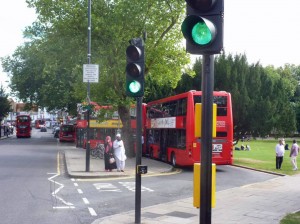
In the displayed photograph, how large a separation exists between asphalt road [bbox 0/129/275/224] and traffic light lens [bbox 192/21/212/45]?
19.7 feet

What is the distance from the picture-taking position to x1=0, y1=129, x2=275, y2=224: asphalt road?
998 cm

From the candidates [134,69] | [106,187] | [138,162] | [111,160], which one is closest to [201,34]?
[134,69]

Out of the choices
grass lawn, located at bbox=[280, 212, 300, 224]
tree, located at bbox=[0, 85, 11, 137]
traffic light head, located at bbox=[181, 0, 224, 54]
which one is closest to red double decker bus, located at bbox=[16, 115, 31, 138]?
tree, located at bbox=[0, 85, 11, 137]

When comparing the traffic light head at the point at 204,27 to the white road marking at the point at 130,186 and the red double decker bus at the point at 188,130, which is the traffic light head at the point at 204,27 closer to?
the white road marking at the point at 130,186

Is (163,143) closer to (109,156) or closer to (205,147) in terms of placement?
(109,156)

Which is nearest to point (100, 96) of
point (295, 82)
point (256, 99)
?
point (256, 99)

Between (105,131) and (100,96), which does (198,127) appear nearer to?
(100,96)

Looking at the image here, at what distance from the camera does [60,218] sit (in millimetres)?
9555

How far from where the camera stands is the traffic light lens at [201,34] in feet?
14.5

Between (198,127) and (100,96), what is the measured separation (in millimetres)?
21789

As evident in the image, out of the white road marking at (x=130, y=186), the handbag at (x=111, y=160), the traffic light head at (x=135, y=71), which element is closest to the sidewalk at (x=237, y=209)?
the white road marking at (x=130, y=186)

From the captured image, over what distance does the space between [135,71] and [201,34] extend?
155 inches

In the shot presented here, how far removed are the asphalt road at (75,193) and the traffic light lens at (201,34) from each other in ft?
19.7

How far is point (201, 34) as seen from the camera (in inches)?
176
